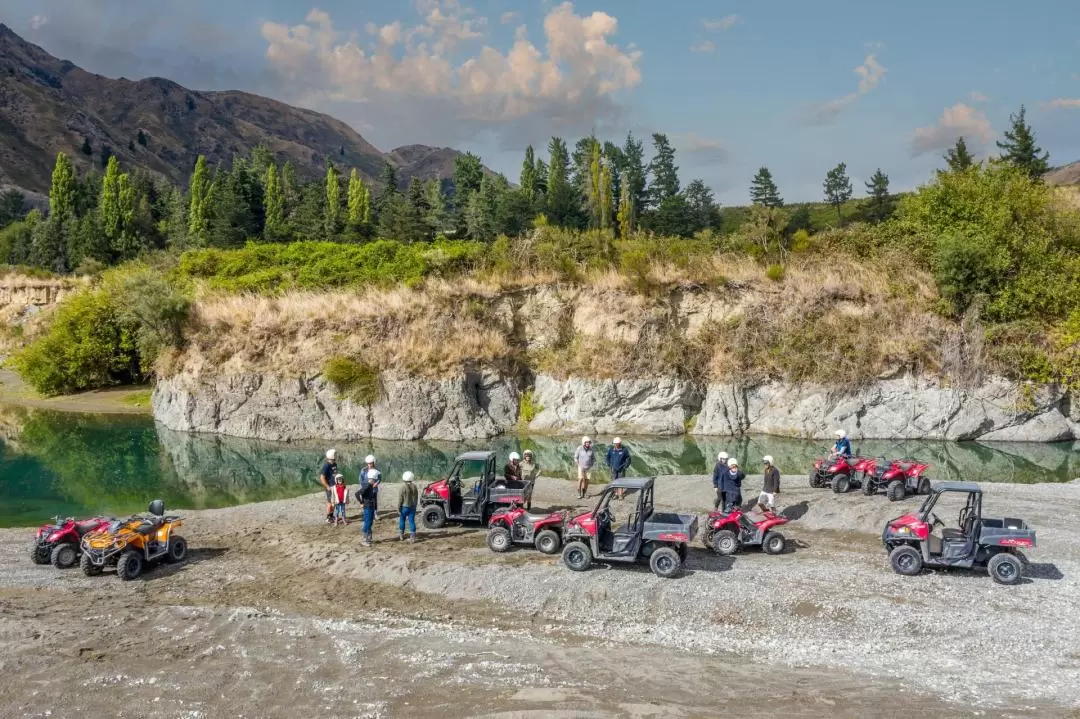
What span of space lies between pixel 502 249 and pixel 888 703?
38.3 m

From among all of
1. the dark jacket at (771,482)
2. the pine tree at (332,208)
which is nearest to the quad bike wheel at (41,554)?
the dark jacket at (771,482)

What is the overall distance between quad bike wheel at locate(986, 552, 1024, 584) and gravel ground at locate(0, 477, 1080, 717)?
256 millimetres

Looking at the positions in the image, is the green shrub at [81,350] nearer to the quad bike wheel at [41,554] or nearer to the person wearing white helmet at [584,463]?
the quad bike wheel at [41,554]

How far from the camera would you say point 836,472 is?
21.5m

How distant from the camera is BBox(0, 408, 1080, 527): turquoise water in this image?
87.1 ft

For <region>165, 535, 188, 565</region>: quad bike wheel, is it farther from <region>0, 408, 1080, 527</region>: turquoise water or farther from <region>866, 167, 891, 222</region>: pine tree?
<region>866, 167, 891, 222</region>: pine tree

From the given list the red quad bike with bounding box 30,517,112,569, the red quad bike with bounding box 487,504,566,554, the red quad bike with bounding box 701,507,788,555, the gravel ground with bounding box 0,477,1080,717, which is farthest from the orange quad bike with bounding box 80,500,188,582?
the red quad bike with bounding box 701,507,788,555

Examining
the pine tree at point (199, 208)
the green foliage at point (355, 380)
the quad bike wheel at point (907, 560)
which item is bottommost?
the quad bike wheel at point (907, 560)

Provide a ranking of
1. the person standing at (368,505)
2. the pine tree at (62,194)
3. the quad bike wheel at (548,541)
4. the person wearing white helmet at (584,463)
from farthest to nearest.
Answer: the pine tree at (62,194)
the person wearing white helmet at (584,463)
the person standing at (368,505)
the quad bike wheel at (548,541)

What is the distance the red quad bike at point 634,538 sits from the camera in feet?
49.5

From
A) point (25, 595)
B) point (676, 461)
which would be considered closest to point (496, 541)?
point (25, 595)

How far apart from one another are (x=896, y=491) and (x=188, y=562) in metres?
19.0

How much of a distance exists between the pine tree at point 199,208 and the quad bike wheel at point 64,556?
66.4m

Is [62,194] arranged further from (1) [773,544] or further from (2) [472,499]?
(1) [773,544]
